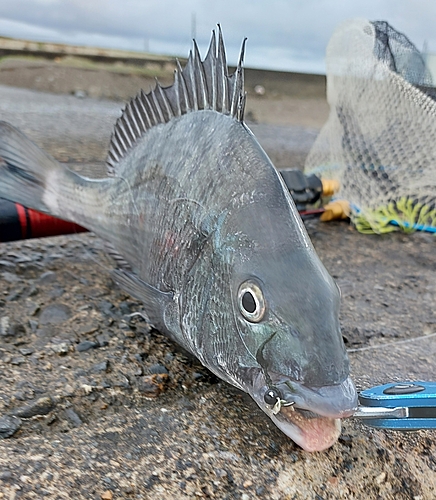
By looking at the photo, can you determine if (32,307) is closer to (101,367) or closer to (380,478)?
(101,367)

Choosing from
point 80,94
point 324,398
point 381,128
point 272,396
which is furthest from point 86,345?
point 80,94

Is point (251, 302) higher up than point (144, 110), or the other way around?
point (144, 110)

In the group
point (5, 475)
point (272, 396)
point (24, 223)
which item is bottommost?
point (5, 475)

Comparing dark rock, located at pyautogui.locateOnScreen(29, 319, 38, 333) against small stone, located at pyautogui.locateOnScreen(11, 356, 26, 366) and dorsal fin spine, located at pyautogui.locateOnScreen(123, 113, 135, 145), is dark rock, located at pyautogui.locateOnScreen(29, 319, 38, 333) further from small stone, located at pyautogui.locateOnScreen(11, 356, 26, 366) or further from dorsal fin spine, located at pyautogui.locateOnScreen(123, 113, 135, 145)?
dorsal fin spine, located at pyautogui.locateOnScreen(123, 113, 135, 145)

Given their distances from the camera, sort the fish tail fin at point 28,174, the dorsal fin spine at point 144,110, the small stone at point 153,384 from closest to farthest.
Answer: the small stone at point 153,384
the dorsal fin spine at point 144,110
the fish tail fin at point 28,174

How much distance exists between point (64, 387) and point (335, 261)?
5.15ft

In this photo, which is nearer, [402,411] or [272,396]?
[272,396]

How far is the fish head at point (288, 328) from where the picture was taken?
0.93m

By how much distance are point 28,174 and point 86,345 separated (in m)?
0.69

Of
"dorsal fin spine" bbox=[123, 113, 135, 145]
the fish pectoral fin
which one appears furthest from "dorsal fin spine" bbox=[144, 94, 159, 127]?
the fish pectoral fin

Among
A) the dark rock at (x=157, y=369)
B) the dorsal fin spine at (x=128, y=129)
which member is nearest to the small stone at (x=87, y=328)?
the dark rock at (x=157, y=369)

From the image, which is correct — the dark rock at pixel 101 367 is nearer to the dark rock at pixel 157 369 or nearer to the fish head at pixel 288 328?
the dark rock at pixel 157 369

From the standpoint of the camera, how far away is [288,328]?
955mm

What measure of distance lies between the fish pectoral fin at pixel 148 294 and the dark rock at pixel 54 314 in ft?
1.13
